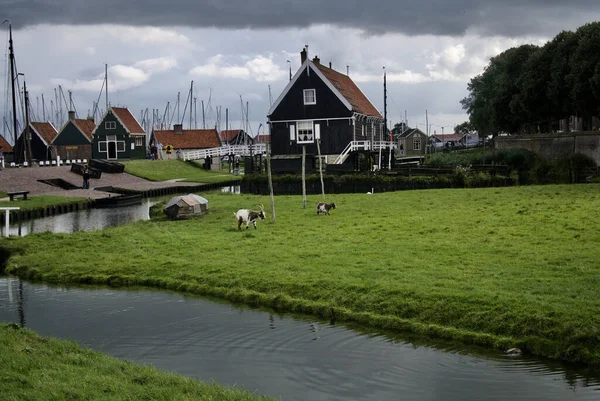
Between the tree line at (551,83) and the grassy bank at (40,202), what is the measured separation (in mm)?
42796

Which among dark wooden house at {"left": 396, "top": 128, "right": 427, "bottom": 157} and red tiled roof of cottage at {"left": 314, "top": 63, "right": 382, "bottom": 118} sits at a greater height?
red tiled roof of cottage at {"left": 314, "top": 63, "right": 382, "bottom": 118}

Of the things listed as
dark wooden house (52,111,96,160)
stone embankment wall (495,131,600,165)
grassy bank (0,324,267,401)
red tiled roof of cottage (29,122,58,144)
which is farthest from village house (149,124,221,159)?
grassy bank (0,324,267,401)

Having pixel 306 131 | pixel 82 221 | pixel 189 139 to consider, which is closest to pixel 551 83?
pixel 306 131

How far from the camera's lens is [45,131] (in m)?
111

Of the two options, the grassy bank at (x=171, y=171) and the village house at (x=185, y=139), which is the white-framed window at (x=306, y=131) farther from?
the village house at (x=185, y=139)

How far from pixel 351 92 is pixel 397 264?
60.9 meters

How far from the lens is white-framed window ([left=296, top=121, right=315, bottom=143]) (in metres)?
73.7

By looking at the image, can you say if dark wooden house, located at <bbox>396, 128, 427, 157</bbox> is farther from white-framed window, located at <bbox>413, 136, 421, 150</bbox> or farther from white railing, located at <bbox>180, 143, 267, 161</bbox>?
white railing, located at <bbox>180, 143, 267, 161</bbox>

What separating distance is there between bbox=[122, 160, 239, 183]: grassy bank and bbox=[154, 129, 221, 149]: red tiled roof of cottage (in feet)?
51.1

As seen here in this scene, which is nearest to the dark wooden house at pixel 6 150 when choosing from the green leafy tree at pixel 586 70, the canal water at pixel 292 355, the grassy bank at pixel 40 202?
the grassy bank at pixel 40 202

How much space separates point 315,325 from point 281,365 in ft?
10.0

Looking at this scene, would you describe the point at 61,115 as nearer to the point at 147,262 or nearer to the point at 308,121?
the point at 308,121

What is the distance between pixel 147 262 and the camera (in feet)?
82.1

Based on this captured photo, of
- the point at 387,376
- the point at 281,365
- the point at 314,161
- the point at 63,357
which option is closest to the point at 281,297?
the point at 281,365
